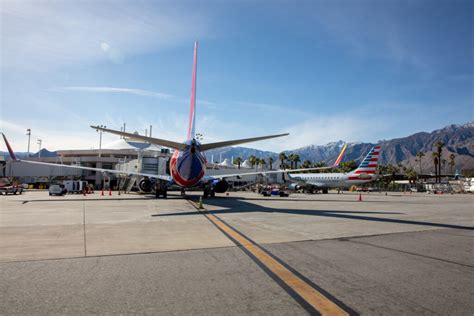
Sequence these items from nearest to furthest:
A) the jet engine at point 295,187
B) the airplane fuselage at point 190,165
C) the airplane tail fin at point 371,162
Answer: the airplane fuselage at point 190,165
the airplane tail fin at point 371,162
the jet engine at point 295,187

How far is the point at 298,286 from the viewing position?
500 centimetres

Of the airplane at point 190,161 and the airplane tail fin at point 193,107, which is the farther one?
the airplane tail fin at point 193,107

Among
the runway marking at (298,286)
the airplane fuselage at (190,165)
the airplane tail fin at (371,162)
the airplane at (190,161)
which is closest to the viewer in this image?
the runway marking at (298,286)

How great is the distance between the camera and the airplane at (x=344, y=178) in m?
48.4

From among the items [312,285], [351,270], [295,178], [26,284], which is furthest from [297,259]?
[295,178]

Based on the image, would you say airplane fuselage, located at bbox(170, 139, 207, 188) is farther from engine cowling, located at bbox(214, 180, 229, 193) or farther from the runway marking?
the runway marking

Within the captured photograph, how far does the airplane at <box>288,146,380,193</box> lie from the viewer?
1907 inches

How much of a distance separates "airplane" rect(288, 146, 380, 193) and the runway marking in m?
45.1

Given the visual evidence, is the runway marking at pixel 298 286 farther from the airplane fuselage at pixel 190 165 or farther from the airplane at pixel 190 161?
the airplane fuselage at pixel 190 165

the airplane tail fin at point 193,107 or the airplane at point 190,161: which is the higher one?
the airplane tail fin at point 193,107

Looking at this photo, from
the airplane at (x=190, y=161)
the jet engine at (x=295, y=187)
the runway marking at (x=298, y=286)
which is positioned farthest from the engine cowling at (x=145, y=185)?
the jet engine at (x=295, y=187)

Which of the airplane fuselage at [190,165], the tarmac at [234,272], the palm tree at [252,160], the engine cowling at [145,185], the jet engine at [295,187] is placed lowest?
the jet engine at [295,187]

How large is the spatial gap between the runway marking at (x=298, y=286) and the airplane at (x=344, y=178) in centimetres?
4505

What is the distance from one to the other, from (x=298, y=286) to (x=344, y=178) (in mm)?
50518
